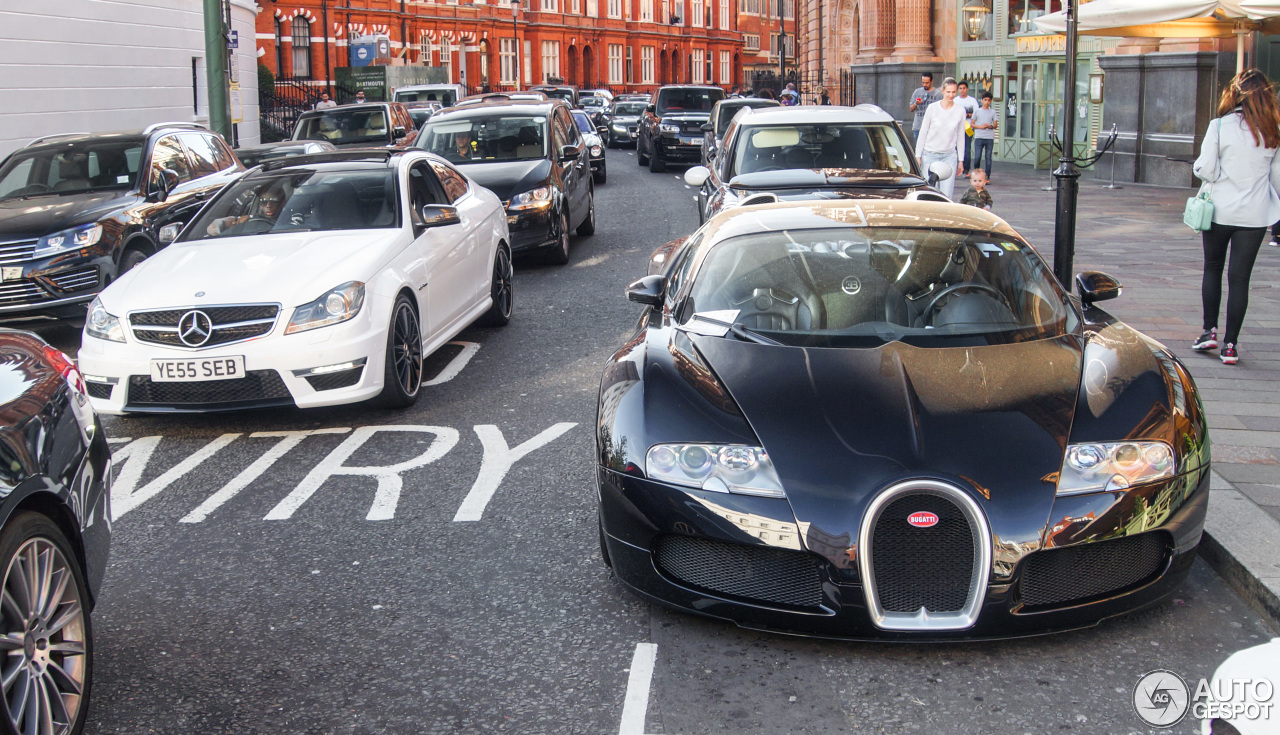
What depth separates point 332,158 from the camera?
8.68 m

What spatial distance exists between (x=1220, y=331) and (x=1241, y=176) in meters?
1.47

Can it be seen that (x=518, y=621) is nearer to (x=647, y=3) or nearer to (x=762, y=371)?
(x=762, y=371)

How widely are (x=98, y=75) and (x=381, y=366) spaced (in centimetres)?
1837

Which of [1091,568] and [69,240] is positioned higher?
[69,240]

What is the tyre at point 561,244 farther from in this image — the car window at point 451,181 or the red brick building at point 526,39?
the red brick building at point 526,39

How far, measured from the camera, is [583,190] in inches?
571

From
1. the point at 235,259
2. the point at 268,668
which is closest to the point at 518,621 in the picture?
the point at 268,668

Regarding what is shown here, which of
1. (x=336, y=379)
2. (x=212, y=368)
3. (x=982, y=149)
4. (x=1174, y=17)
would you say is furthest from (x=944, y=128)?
(x=212, y=368)

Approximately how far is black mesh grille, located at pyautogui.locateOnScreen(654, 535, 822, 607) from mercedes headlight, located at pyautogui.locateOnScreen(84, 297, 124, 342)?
4014mm

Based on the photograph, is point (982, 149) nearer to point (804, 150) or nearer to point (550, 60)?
point (804, 150)

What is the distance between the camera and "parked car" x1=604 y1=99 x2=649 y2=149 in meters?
39.0

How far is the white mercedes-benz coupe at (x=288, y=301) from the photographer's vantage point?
6.45m

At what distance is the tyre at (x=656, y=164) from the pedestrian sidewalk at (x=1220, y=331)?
31.7ft

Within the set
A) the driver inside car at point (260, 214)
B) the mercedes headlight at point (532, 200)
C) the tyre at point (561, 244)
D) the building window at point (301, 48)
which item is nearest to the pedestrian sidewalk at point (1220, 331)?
the tyre at point (561, 244)
